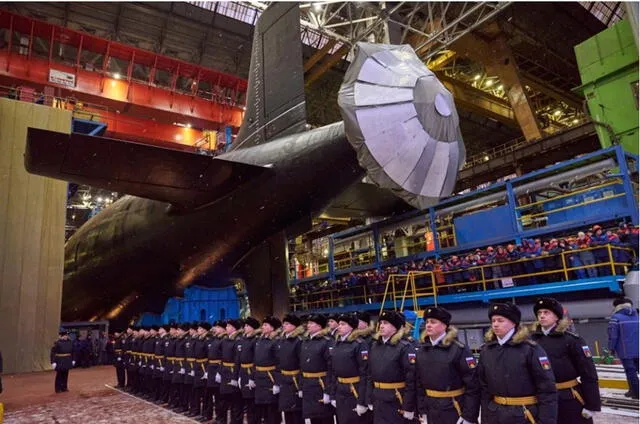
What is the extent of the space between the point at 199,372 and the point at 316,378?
10.4 feet

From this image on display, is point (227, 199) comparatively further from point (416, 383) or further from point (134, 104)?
→ point (134, 104)

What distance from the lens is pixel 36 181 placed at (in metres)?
15.0

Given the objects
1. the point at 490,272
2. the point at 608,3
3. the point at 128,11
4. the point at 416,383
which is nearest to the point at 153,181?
the point at 416,383

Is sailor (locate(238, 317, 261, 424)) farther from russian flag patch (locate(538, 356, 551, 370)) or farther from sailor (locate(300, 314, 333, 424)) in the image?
russian flag patch (locate(538, 356, 551, 370))

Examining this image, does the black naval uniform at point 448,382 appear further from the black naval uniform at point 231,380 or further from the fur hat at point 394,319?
the black naval uniform at point 231,380

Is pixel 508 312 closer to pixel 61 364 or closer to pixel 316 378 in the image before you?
pixel 316 378

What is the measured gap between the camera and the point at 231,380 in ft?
22.6

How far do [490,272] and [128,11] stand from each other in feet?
74.7

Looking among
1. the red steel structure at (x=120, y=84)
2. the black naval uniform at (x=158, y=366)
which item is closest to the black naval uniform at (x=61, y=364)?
the black naval uniform at (x=158, y=366)

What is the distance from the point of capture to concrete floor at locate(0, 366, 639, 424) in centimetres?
741

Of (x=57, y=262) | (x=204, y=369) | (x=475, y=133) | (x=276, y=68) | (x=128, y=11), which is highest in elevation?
(x=128, y=11)

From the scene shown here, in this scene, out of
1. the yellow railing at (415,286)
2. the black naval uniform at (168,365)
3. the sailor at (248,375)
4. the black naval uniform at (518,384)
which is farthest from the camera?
the yellow railing at (415,286)

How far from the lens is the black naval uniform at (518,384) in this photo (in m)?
3.43

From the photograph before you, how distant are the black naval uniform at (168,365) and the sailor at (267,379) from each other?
2972 mm
